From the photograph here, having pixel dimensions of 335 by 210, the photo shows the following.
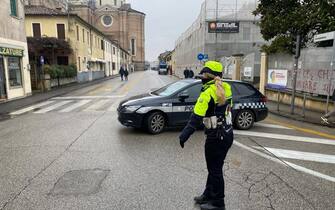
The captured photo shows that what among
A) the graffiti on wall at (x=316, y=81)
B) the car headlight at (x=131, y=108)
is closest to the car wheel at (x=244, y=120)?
the car headlight at (x=131, y=108)

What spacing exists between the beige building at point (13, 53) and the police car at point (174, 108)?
10.9 metres

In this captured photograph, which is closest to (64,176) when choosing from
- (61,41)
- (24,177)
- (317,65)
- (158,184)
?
(24,177)

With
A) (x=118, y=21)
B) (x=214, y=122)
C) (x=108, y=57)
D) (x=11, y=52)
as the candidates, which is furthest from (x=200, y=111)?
(x=118, y=21)

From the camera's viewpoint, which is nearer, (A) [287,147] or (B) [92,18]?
(A) [287,147]

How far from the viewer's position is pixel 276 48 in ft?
45.3

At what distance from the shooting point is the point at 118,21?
87.0 metres

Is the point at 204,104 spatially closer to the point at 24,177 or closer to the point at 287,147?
the point at 24,177

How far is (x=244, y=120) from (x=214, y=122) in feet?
16.4

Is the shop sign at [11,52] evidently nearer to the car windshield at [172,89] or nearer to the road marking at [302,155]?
the car windshield at [172,89]

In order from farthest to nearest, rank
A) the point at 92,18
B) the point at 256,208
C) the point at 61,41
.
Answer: the point at 92,18
the point at 61,41
the point at 256,208

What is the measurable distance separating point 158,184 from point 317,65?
31.8 ft

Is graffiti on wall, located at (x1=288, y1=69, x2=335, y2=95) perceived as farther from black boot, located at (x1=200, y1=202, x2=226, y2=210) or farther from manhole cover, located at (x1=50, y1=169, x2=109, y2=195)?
manhole cover, located at (x1=50, y1=169, x2=109, y2=195)

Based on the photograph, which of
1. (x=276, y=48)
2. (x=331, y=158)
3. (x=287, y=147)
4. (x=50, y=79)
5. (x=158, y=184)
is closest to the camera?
(x=158, y=184)

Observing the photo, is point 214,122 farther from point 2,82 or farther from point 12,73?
point 12,73
